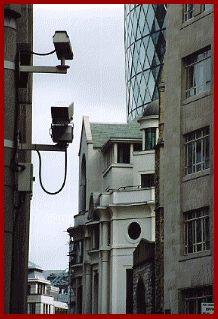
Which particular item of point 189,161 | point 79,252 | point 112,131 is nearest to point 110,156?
point 112,131

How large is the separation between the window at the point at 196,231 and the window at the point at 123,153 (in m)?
38.8

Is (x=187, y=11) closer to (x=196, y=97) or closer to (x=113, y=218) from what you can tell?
(x=196, y=97)

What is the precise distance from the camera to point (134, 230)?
225 feet

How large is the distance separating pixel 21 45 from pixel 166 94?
2716 cm

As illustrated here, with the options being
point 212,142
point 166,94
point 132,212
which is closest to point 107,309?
point 132,212

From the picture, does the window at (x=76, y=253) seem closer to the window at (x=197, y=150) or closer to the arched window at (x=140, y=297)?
the arched window at (x=140, y=297)

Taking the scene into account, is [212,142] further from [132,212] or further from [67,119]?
[132,212]

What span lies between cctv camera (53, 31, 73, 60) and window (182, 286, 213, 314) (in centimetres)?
2250

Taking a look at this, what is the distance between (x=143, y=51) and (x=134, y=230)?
4201 cm

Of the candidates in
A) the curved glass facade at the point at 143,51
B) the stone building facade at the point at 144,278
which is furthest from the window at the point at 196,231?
the curved glass facade at the point at 143,51

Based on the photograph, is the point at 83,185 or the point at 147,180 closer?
the point at 147,180

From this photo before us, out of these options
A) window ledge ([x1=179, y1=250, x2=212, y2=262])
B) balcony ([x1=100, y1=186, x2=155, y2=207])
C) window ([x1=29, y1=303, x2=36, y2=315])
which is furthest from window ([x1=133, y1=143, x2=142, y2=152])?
window ([x1=29, y1=303, x2=36, y2=315])

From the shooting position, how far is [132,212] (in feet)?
224

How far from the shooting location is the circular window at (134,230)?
68.2 meters
